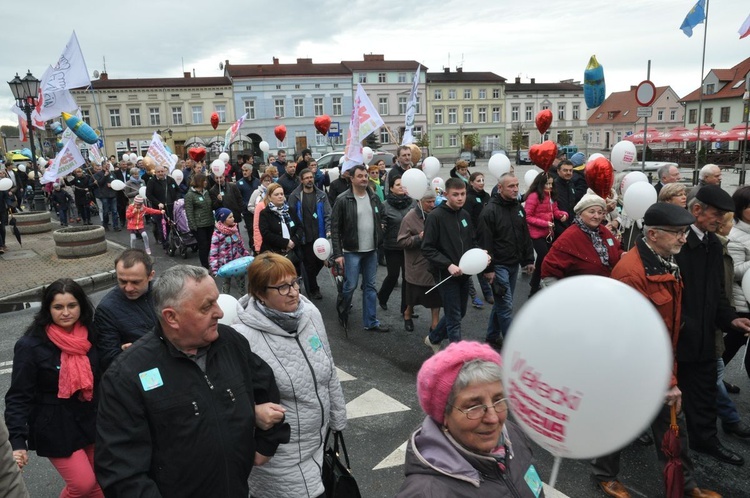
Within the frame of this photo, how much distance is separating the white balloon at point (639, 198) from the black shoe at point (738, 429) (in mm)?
2193

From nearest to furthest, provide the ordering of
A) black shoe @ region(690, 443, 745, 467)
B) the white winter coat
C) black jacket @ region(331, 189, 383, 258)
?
1. the white winter coat
2. black shoe @ region(690, 443, 745, 467)
3. black jacket @ region(331, 189, 383, 258)

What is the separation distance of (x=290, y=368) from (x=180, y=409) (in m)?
0.67

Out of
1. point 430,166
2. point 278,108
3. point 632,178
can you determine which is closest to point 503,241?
point 632,178

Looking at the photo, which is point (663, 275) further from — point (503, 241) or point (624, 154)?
point (624, 154)

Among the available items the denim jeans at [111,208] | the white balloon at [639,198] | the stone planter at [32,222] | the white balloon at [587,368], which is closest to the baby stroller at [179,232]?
the denim jeans at [111,208]

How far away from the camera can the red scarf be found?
9.45 feet

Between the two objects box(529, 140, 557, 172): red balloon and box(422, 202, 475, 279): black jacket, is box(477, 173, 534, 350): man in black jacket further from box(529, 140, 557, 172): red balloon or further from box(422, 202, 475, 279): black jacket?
box(529, 140, 557, 172): red balloon

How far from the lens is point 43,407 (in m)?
2.90

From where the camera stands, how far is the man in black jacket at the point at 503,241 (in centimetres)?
553

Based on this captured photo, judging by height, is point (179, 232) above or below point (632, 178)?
below

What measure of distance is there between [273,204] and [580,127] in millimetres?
71353

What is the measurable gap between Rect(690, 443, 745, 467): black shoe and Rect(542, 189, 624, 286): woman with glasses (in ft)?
4.67

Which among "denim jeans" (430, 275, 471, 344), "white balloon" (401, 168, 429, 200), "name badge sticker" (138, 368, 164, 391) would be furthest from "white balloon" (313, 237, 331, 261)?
"name badge sticker" (138, 368, 164, 391)

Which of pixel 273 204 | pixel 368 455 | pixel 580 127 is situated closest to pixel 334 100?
pixel 580 127
